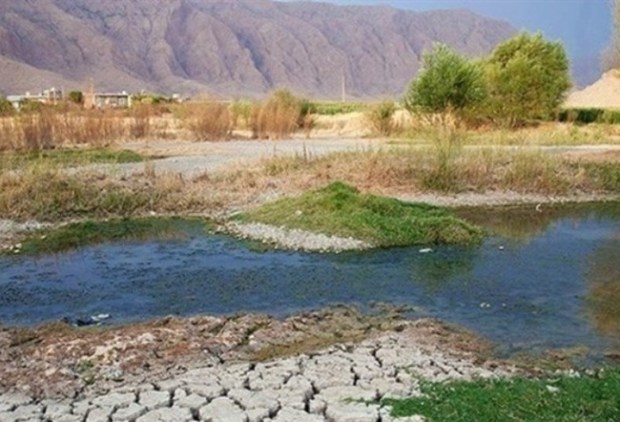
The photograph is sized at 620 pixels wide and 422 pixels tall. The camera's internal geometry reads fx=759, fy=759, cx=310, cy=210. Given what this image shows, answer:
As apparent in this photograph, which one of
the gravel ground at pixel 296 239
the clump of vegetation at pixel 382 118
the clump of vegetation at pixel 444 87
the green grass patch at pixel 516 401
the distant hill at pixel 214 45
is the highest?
the distant hill at pixel 214 45

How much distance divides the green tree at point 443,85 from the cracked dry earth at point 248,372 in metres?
26.6

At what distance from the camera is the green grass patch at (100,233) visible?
1345cm

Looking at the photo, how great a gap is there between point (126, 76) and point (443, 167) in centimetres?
8633

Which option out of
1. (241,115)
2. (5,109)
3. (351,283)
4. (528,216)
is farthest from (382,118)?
(351,283)

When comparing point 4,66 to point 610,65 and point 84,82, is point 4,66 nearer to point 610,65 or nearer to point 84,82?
point 84,82

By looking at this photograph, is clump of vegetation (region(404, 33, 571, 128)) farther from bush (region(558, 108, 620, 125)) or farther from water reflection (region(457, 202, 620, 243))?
water reflection (region(457, 202, 620, 243))

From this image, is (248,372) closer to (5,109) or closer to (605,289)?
(605,289)

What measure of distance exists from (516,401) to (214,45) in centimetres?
11645

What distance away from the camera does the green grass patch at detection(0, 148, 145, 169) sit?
76.2ft

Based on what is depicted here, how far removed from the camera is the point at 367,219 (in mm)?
13766

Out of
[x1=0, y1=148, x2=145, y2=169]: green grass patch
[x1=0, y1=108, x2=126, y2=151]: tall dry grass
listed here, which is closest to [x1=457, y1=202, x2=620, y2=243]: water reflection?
[x1=0, y1=148, x2=145, y2=169]: green grass patch

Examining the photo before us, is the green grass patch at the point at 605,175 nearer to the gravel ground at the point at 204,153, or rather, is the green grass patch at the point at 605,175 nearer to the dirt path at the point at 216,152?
the dirt path at the point at 216,152

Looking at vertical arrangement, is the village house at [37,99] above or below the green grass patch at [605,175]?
above

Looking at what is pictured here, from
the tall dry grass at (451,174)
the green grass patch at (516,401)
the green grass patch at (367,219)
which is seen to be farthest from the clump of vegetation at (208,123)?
the green grass patch at (516,401)
